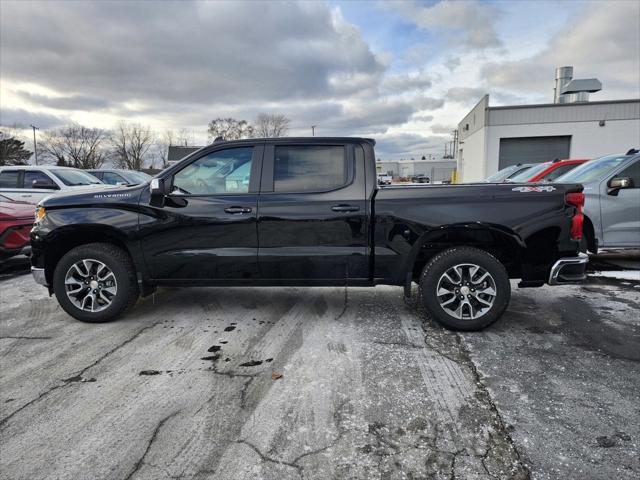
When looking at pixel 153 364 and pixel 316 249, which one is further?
pixel 316 249

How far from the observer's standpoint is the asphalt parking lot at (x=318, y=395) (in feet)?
7.42

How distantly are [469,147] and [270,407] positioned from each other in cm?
2935

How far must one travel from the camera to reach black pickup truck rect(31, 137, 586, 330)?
3955 mm

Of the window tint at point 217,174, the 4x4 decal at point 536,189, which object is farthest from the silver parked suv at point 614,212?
the window tint at point 217,174

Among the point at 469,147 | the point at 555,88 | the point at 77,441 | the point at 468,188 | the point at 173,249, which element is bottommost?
the point at 77,441

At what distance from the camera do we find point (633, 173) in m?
6.53

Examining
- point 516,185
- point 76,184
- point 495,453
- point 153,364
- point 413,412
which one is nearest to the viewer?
point 495,453

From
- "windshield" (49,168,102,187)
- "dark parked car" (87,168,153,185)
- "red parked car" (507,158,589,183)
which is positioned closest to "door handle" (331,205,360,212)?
"red parked car" (507,158,589,183)

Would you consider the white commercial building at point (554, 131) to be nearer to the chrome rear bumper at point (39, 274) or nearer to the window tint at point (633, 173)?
the window tint at point (633, 173)

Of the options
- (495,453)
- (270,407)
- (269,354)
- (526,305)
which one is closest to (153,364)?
(269,354)

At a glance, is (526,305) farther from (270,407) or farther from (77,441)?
(77,441)

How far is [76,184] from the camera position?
10.3 metres

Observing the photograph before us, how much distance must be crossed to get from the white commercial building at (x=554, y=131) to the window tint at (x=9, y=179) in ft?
70.9

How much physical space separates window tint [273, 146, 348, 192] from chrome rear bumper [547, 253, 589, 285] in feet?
7.23
